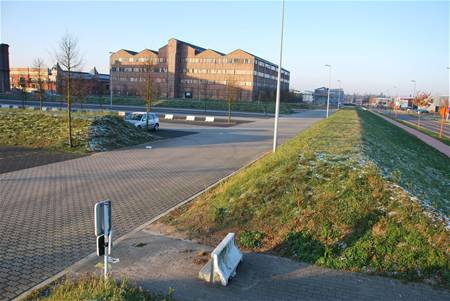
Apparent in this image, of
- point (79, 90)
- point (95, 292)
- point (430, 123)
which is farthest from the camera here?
point (430, 123)

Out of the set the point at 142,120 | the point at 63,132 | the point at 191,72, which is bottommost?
the point at 63,132

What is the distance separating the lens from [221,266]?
5410 millimetres

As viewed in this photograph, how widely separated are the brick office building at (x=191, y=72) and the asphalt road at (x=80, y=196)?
235 ft

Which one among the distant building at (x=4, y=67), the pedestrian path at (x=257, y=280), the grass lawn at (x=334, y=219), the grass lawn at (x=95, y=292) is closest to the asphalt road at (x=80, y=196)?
the grass lawn at (x=95, y=292)

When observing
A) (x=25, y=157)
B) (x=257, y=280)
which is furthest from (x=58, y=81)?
(x=257, y=280)

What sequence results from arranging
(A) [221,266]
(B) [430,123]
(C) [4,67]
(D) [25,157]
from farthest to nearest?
1. (C) [4,67]
2. (B) [430,123]
3. (D) [25,157]
4. (A) [221,266]

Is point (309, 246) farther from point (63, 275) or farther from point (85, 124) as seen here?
point (85, 124)

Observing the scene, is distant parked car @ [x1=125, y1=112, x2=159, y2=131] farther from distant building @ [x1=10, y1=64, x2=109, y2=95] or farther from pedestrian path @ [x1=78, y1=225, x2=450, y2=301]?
pedestrian path @ [x1=78, y1=225, x2=450, y2=301]

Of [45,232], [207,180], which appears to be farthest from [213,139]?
[45,232]

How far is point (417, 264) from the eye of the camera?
19.1 feet

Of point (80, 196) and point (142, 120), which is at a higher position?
point (142, 120)

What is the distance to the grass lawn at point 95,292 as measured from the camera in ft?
15.1

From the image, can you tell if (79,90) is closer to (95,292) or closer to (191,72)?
(95,292)

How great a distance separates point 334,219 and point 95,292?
14.6 ft
